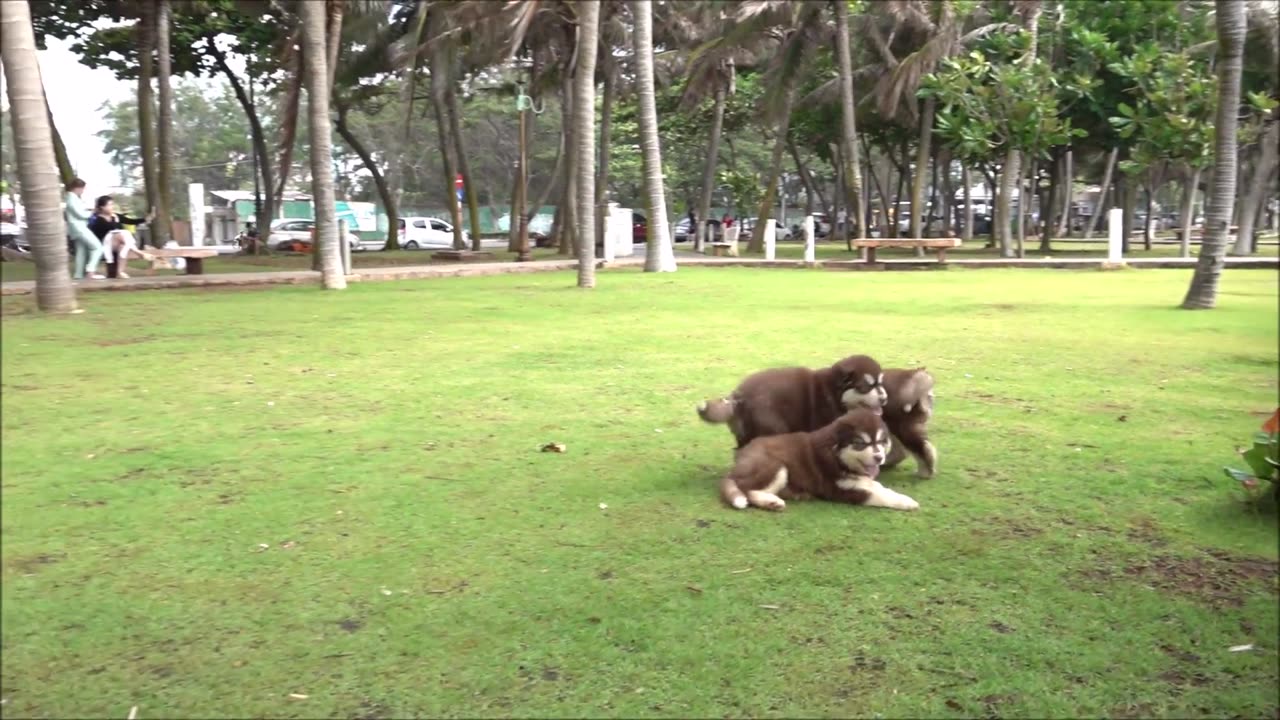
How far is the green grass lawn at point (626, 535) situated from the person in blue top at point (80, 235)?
17 cm

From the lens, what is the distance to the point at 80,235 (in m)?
2.13

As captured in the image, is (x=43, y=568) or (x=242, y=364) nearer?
(x=43, y=568)

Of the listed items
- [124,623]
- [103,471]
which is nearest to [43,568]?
[103,471]

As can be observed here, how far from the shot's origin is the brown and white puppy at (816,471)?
127 inches

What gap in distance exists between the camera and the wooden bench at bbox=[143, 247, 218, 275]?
17.6 feet

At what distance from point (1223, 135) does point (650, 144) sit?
12548 mm

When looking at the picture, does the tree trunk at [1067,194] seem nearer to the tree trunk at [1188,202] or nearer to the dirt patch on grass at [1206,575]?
the tree trunk at [1188,202]

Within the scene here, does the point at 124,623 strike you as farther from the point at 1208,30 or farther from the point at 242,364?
the point at 1208,30

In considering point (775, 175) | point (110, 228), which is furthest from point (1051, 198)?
point (775, 175)

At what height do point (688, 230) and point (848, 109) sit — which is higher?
point (848, 109)

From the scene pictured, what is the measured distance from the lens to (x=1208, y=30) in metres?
2.82

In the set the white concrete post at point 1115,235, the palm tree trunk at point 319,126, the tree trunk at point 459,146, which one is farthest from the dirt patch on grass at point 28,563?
the tree trunk at point 459,146

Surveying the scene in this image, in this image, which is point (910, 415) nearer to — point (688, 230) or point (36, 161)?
point (36, 161)

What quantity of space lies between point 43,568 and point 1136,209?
4436mm
